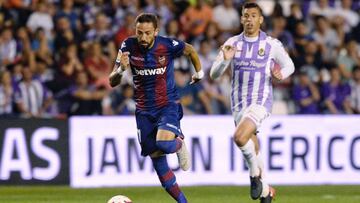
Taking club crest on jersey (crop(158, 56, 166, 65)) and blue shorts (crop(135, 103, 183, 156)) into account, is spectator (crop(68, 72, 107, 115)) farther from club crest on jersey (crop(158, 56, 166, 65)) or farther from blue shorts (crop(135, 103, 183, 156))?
club crest on jersey (crop(158, 56, 166, 65))

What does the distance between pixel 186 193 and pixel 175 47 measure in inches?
165

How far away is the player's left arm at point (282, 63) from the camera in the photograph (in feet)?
40.9

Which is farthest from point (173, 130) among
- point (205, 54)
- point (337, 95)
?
point (337, 95)

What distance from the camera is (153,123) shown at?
476 inches

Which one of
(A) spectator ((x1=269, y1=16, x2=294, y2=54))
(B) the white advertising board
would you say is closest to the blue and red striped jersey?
(B) the white advertising board

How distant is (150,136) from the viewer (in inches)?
475

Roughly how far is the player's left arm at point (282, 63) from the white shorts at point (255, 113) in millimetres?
417

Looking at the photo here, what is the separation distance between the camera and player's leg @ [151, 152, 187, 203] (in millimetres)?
11758

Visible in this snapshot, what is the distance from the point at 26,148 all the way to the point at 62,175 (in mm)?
690

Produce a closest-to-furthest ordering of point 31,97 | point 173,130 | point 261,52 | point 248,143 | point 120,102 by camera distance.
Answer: point 173,130, point 248,143, point 261,52, point 31,97, point 120,102

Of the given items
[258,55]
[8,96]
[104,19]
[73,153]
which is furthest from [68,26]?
[258,55]

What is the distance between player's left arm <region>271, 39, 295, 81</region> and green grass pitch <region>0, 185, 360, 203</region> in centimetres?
222

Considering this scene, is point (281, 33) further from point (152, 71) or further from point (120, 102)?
point (152, 71)

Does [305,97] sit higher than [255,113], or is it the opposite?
[255,113]
